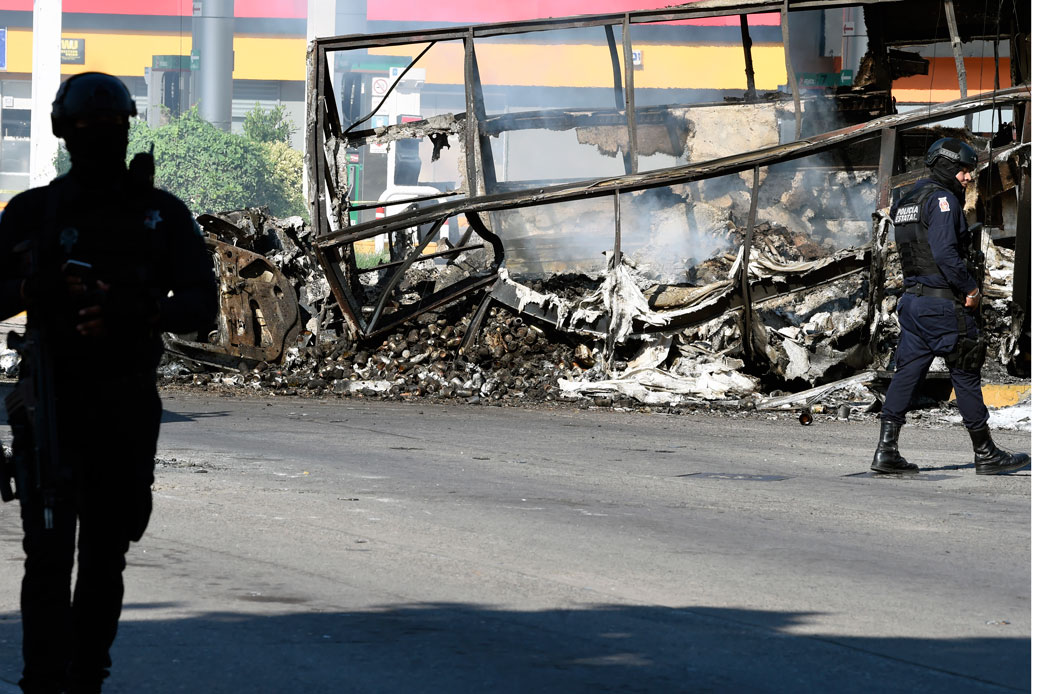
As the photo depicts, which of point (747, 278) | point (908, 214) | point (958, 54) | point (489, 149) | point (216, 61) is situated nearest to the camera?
point (908, 214)

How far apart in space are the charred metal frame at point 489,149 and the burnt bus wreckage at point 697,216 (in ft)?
0.08

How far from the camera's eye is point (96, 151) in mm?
3424

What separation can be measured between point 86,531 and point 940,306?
580 centimetres

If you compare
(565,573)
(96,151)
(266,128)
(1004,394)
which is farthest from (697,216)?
(266,128)

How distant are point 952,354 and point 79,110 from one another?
5867 millimetres

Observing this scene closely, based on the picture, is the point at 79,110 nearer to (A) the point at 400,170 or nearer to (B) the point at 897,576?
(B) the point at 897,576

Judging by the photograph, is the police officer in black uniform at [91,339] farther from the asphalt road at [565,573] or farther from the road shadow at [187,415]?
the road shadow at [187,415]

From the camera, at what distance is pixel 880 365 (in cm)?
1298

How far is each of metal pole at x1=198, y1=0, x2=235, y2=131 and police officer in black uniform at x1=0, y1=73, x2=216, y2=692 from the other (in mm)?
44338

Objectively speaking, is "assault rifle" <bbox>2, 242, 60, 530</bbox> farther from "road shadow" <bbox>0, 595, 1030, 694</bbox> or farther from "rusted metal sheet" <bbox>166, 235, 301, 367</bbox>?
"rusted metal sheet" <bbox>166, 235, 301, 367</bbox>

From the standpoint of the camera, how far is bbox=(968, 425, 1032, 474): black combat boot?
822cm

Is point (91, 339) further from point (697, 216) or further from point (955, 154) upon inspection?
point (697, 216)

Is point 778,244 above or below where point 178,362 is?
above

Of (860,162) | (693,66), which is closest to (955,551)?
(860,162)
